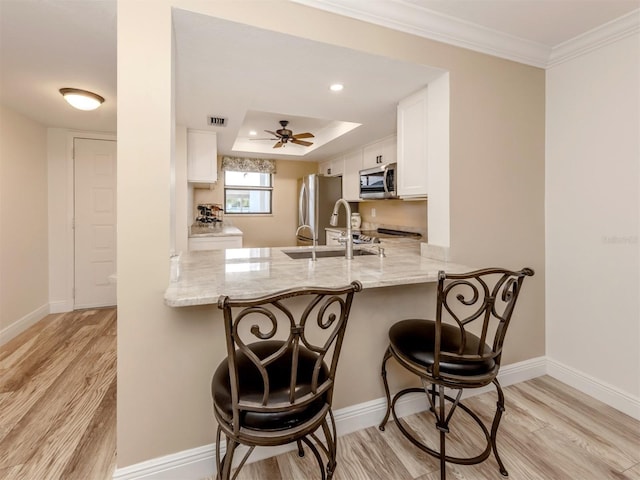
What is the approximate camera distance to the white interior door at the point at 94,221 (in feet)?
12.6

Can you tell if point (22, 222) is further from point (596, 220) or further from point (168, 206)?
point (596, 220)

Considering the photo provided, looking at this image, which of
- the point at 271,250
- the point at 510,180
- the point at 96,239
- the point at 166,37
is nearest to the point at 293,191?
the point at 96,239

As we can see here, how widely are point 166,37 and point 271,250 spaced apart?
1515 millimetres

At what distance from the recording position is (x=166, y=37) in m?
1.34

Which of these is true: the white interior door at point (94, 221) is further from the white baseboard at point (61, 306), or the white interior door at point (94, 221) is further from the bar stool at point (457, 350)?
the bar stool at point (457, 350)

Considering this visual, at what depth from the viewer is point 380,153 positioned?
152 inches

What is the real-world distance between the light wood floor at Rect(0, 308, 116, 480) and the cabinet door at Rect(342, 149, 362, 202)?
11.1ft

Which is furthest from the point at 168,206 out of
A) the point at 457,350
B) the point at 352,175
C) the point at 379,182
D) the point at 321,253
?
the point at 352,175

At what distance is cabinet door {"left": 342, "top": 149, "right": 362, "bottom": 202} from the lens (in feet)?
14.5

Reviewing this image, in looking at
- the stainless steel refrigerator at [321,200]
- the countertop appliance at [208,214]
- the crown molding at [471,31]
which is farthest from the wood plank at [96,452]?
the stainless steel refrigerator at [321,200]

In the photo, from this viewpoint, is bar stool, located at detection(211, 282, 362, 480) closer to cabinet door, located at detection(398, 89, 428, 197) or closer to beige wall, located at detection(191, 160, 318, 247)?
cabinet door, located at detection(398, 89, 428, 197)

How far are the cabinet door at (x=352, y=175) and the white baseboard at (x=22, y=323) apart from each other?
410cm

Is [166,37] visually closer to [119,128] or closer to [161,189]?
[119,128]

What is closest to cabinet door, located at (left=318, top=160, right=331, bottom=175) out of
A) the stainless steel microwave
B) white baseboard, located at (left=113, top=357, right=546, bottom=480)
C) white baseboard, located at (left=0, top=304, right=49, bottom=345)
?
the stainless steel microwave
